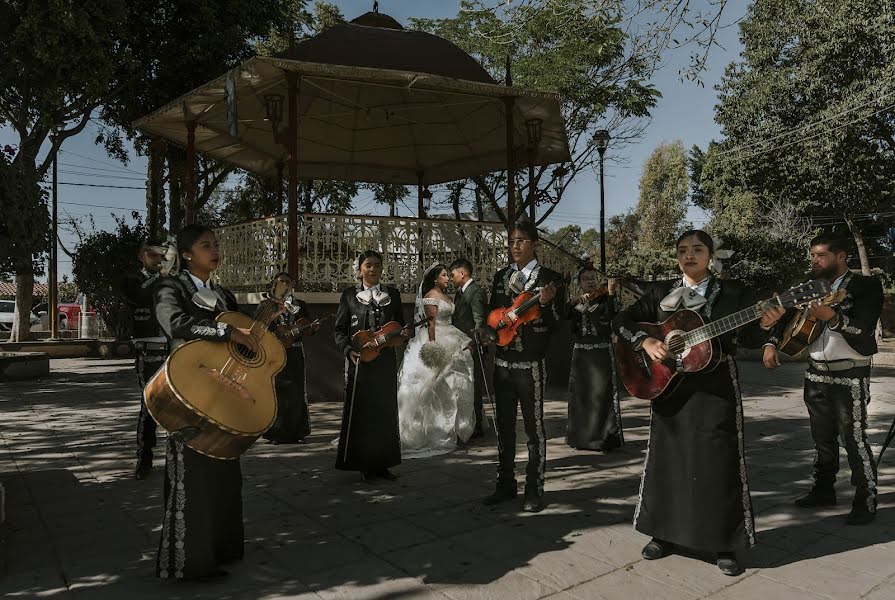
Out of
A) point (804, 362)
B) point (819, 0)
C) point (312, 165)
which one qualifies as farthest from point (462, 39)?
point (804, 362)

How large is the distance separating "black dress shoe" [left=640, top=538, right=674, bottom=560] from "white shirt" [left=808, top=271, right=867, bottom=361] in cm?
198

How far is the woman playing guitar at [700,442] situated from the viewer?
3.83 metres

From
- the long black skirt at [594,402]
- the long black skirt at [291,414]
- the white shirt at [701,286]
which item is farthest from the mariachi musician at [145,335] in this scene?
the white shirt at [701,286]

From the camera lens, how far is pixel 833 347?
484 centimetres

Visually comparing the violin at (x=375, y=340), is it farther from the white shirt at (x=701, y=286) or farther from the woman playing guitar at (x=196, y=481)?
the white shirt at (x=701, y=286)

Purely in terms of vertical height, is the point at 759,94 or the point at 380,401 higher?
the point at 759,94

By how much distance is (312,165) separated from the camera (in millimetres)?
16734

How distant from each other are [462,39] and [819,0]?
12364mm

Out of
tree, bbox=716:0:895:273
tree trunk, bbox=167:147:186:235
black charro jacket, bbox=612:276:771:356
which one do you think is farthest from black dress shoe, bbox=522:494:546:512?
tree, bbox=716:0:895:273

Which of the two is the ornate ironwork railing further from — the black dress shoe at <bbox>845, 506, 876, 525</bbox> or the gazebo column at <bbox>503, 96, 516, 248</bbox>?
the black dress shoe at <bbox>845, 506, 876, 525</bbox>

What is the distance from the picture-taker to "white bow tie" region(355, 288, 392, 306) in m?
6.13

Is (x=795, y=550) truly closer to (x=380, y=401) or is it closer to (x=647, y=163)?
(x=380, y=401)

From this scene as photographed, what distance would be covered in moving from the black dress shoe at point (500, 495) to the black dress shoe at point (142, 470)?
10.7ft

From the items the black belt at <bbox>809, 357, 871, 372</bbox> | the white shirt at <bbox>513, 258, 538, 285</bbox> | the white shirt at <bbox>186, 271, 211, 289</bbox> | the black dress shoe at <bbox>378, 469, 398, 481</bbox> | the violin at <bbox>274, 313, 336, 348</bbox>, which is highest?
the white shirt at <bbox>513, 258, 538, 285</bbox>
